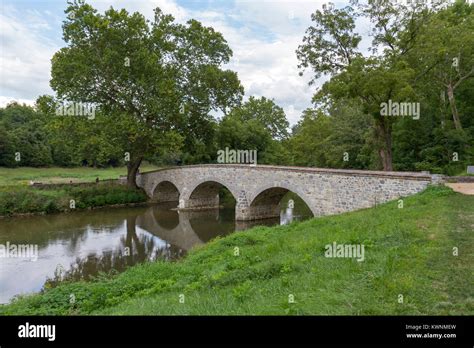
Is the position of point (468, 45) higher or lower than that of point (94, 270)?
higher

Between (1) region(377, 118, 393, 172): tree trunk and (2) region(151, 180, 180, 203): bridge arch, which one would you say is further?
(2) region(151, 180, 180, 203): bridge arch

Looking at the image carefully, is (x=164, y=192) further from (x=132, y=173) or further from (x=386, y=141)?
(x=386, y=141)

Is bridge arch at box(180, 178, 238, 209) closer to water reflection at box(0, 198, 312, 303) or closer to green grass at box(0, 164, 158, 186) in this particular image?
water reflection at box(0, 198, 312, 303)

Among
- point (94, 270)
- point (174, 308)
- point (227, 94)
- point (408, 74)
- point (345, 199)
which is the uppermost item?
point (227, 94)

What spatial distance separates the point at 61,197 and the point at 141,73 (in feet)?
35.1

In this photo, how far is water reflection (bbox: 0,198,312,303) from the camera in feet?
44.6

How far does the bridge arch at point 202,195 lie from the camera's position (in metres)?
28.3

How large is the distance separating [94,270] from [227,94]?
21.4 m

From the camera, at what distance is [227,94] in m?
32.5

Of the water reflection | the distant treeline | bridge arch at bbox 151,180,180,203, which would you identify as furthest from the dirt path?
bridge arch at bbox 151,180,180,203

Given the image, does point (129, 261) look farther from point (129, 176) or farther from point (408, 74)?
point (129, 176)

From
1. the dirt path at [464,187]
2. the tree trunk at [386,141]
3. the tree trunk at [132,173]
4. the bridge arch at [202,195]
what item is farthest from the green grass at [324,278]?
the tree trunk at [132,173]

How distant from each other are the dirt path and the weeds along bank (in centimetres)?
2374

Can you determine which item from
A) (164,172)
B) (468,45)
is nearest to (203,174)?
(164,172)
